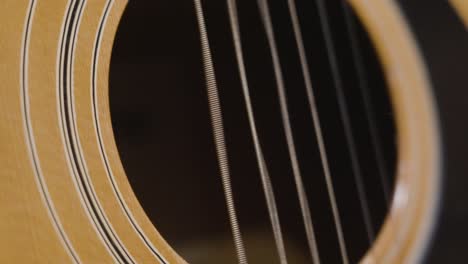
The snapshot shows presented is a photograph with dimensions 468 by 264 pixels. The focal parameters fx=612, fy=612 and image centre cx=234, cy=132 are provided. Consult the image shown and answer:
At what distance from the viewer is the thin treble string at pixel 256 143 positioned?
0.48 m

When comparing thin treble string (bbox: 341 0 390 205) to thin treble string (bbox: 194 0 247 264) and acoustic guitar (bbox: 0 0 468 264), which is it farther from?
thin treble string (bbox: 194 0 247 264)

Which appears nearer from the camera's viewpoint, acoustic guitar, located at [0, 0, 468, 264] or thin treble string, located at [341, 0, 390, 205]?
acoustic guitar, located at [0, 0, 468, 264]

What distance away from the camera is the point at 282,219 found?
529 mm

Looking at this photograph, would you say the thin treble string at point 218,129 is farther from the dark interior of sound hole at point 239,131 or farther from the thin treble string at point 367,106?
the thin treble string at point 367,106

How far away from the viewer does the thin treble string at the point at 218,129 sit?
1.57 feet

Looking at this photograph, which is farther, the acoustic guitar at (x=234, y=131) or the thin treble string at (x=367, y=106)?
the thin treble string at (x=367, y=106)

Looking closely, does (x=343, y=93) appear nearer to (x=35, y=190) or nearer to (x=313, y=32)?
(x=313, y=32)

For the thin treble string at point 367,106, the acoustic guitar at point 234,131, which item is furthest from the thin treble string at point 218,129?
the thin treble string at point 367,106

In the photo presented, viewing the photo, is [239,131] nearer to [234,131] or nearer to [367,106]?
[234,131]

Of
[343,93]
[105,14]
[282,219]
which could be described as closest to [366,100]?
[343,93]

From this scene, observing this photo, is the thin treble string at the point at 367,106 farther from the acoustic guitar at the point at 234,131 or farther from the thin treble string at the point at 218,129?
the thin treble string at the point at 218,129

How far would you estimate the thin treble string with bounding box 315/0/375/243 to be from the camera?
497mm

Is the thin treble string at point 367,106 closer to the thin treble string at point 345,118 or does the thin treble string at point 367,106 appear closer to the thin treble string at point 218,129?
the thin treble string at point 345,118

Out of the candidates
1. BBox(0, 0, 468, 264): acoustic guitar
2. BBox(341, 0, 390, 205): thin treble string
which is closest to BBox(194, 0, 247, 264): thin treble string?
BBox(0, 0, 468, 264): acoustic guitar
